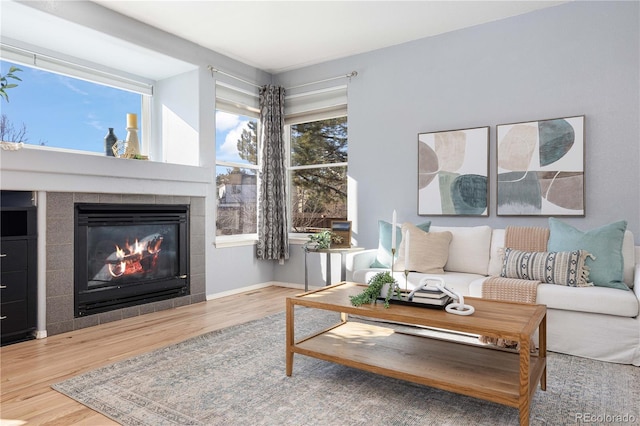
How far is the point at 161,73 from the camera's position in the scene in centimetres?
455

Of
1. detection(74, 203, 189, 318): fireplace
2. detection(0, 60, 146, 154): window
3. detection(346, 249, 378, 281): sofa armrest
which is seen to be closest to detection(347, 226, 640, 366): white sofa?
detection(346, 249, 378, 281): sofa armrest

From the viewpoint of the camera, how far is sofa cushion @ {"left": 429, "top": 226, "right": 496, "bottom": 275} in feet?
11.8

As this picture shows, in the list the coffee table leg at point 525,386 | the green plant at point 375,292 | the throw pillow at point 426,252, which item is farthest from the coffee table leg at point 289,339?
the throw pillow at point 426,252

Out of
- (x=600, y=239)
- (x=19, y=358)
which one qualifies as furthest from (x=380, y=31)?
(x=19, y=358)

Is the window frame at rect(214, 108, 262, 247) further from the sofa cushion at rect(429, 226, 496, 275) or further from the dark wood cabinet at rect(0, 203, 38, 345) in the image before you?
the sofa cushion at rect(429, 226, 496, 275)

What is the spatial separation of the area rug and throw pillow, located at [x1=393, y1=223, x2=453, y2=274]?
112 cm

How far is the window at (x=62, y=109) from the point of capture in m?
3.66

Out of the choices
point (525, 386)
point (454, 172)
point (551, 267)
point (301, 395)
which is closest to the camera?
point (525, 386)

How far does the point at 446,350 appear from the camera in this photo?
90.5 inches

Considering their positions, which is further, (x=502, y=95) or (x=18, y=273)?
(x=502, y=95)

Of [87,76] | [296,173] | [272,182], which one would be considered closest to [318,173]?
[296,173]

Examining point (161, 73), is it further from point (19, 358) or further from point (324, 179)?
point (19, 358)

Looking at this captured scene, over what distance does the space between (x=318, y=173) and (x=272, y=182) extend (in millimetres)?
579

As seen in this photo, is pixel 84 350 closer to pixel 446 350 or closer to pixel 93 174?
pixel 93 174
